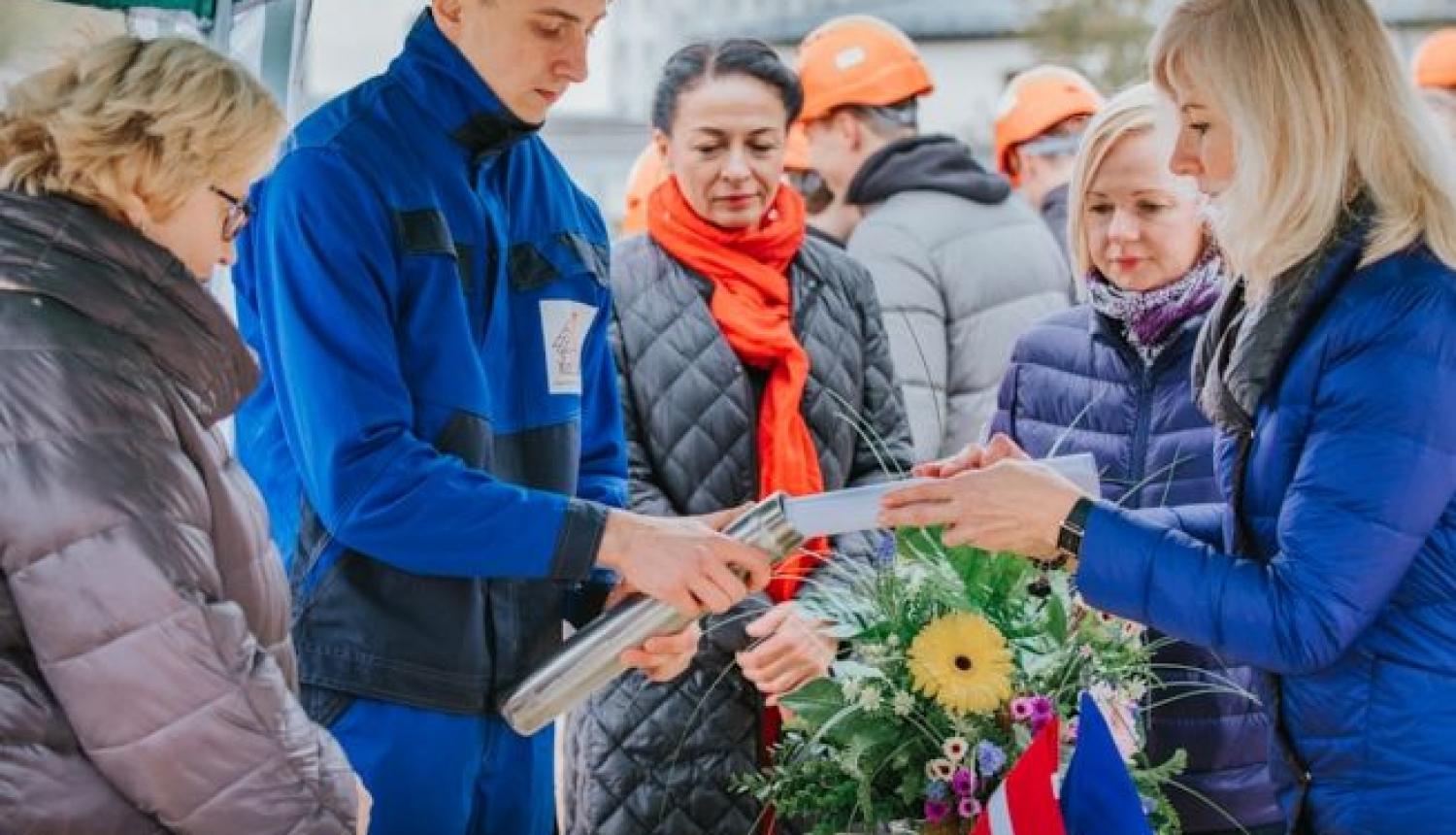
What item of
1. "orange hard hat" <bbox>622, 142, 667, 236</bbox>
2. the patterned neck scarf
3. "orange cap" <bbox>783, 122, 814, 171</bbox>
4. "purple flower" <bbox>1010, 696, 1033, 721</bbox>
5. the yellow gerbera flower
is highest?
the patterned neck scarf

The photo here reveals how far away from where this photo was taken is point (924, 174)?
4.51m

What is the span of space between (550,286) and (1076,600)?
2.54 ft

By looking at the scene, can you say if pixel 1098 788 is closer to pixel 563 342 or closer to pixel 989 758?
pixel 989 758

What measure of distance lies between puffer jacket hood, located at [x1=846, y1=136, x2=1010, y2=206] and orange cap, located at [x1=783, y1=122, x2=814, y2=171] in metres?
0.53

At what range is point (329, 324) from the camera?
2.40 meters

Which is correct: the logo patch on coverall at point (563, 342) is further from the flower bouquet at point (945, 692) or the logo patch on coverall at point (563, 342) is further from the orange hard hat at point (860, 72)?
the orange hard hat at point (860, 72)

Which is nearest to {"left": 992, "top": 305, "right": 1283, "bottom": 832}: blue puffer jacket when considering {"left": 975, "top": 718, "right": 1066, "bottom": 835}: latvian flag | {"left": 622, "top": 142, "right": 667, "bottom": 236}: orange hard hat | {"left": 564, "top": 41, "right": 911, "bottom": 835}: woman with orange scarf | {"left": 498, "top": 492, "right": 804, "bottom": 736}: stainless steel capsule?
{"left": 564, "top": 41, "right": 911, "bottom": 835}: woman with orange scarf

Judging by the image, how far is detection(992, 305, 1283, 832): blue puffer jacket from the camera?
3066 mm

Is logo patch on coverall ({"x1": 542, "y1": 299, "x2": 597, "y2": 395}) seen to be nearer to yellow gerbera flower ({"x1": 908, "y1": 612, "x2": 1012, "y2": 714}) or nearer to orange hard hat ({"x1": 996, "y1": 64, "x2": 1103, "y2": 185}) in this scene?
yellow gerbera flower ({"x1": 908, "y1": 612, "x2": 1012, "y2": 714})

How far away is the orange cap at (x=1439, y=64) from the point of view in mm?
5551

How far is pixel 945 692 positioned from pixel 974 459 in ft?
1.02

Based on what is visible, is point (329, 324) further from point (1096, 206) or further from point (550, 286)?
point (1096, 206)

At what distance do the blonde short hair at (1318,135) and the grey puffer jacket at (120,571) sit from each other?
113 cm

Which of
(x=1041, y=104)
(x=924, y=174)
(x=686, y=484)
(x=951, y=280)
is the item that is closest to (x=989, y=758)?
(x=686, y=484)
